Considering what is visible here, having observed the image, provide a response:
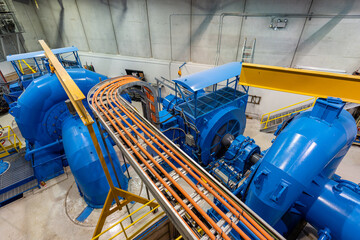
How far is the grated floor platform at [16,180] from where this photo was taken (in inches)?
271

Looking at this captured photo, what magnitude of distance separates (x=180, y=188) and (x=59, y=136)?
23.7 ft

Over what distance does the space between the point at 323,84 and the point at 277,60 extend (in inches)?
279

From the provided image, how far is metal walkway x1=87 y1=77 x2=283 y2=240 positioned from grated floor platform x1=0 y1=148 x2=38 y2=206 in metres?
5.92

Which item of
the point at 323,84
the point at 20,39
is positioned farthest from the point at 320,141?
the point at 20,39

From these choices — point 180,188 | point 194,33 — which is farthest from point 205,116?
point 194,33

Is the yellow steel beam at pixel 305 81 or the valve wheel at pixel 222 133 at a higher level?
the yellow steel beam at pixel 305 81

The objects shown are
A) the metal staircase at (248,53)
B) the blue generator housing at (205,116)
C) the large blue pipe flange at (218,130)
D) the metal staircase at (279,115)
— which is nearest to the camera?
the blue generator housing at (205,116)

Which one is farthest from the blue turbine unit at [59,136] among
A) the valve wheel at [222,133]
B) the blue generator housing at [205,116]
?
the valve wheel at [222,133]

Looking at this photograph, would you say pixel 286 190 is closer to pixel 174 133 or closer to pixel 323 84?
pixel 323 84

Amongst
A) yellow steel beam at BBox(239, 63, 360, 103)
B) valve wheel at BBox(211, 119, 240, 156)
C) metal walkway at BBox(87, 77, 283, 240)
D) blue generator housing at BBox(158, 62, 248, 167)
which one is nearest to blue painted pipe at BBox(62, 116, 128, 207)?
metal walkway at BBox(87, 77, 283, 240)

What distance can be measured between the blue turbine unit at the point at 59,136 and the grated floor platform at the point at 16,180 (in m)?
0.33

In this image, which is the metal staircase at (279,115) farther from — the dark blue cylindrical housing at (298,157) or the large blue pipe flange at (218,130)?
the dark blue cylindrical housing at (298,157)

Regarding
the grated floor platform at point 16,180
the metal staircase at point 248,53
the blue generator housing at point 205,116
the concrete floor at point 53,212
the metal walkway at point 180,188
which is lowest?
the concrete floor at point 53,212

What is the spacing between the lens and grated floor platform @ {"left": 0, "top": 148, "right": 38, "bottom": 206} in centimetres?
689
